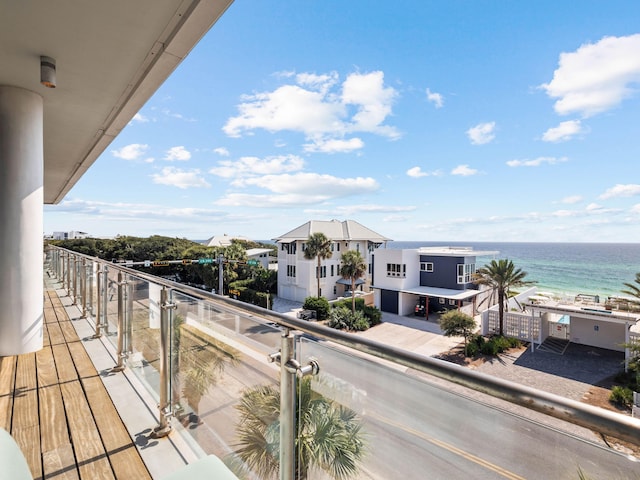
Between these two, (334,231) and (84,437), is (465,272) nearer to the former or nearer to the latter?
(334,231)

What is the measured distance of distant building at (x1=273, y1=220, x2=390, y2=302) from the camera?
25.0 m

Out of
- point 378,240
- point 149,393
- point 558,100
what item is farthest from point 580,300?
point 558,100

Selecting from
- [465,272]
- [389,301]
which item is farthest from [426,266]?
[389,301]

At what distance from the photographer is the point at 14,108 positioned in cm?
304

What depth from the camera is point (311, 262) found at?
81.1 ft

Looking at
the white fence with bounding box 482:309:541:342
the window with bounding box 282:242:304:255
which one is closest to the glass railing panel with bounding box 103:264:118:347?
the white fence with bounding box 482:309:541:342

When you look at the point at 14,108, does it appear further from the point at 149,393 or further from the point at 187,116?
the point at 187,116

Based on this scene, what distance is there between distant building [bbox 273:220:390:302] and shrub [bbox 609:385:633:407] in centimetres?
1742

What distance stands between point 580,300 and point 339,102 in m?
33.8

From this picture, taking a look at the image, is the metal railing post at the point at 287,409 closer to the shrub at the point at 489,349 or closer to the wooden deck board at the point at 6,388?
the wooden deck board at the point at 6,388

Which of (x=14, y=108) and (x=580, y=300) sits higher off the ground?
(x=14, y=108)

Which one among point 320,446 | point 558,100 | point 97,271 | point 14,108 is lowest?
point 320,446

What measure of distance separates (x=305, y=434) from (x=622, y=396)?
50.3 ft

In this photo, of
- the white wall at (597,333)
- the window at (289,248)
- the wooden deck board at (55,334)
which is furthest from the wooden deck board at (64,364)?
the window at (289,248)
